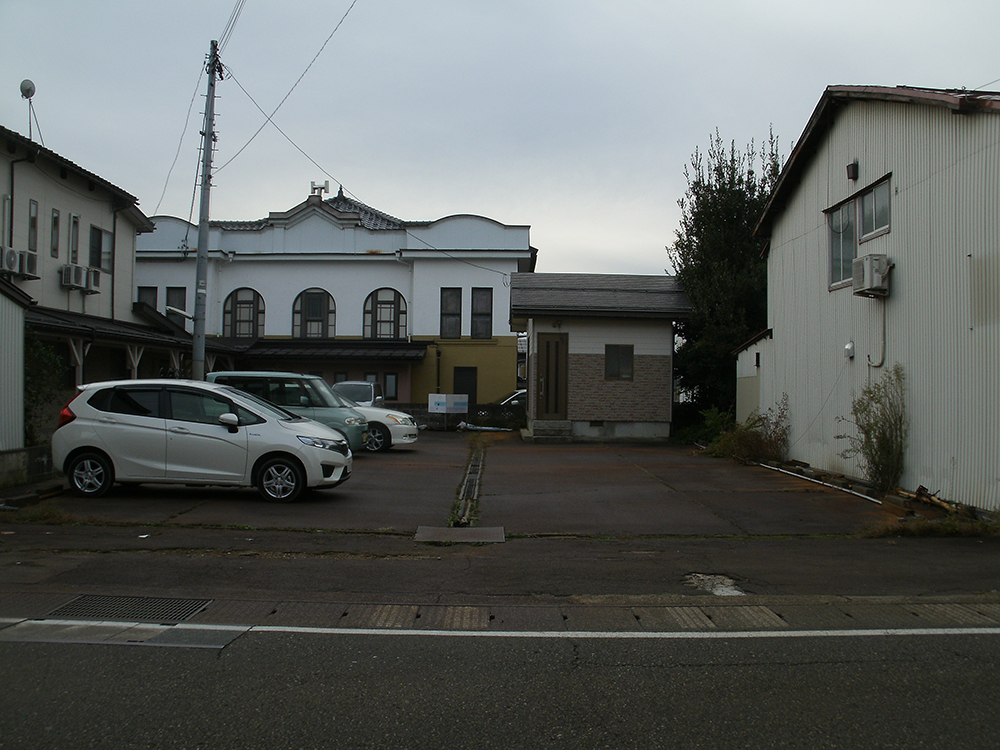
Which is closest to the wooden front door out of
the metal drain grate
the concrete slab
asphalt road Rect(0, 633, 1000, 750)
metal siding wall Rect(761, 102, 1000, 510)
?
metal siding wall Rect(761, 102, 1000, 510)

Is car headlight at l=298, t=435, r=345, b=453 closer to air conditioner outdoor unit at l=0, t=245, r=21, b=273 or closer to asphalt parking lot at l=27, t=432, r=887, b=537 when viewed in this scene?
asphalt parking lot at l=27, t=432, r=887, b=537

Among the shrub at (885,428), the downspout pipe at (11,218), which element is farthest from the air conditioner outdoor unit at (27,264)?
the shrub at (885,428)

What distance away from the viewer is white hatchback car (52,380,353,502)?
10.5m

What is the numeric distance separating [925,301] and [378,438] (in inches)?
482

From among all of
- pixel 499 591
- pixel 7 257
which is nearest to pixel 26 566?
pixel 499 591

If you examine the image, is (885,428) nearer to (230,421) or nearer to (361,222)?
(230,421)

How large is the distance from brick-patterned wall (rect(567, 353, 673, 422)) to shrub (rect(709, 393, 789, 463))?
6090mm

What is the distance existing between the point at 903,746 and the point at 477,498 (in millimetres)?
8304

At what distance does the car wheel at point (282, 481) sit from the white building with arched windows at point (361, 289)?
75.1 feet

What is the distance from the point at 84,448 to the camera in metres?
10.6

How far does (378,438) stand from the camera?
1864cm

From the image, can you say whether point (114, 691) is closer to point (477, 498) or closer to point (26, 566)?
point (26, 566)

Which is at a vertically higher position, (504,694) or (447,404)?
(447,404)

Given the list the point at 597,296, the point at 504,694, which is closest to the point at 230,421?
the point at 504,694
